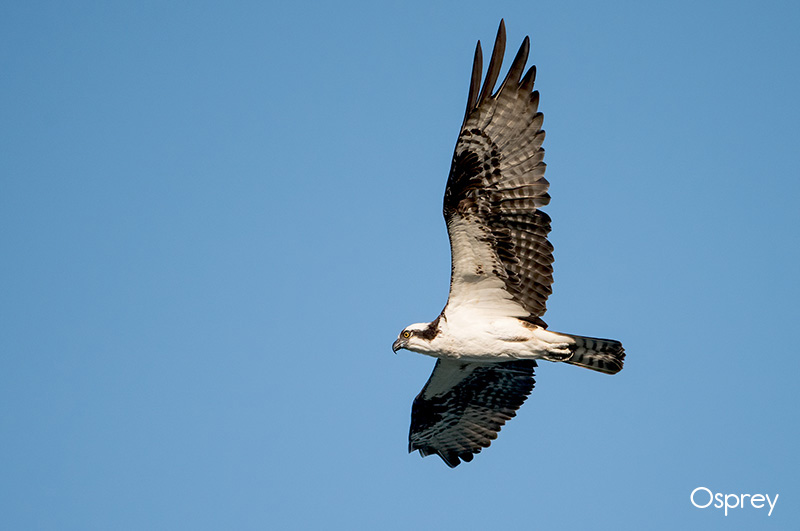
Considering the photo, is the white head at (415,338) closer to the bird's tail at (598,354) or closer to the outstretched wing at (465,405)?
the outstretched wing at (465,405)

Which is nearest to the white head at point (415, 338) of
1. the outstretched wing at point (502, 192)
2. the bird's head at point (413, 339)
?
the bird's head at point (413, 339)

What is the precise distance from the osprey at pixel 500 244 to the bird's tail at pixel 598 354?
0.04 feet

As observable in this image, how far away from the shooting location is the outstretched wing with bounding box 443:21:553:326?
969 centimetres

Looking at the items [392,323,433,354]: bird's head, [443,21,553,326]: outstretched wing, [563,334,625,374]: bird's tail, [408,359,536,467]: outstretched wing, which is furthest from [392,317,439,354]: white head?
[563,334,625,374]: bird's tail

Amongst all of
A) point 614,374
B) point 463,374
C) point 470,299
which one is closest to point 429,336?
point 470,299

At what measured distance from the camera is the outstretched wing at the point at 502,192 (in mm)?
9688

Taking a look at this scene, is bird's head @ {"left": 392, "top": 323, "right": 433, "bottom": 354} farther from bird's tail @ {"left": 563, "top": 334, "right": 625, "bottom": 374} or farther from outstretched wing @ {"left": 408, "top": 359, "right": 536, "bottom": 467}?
bird's tail @ {"left": 563, "top": 334, "right": 625, "bottom": 374}

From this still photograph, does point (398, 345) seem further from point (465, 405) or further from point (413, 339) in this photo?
point (465, 405)

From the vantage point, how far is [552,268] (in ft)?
33.2

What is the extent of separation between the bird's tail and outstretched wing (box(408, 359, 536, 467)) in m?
1.19

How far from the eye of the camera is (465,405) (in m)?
12.0

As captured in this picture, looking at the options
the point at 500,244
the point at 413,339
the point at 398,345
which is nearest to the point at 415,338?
the point at 413,339

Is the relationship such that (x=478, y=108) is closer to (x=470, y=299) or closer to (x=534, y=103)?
(x=534, y=103)

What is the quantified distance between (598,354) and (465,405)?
2.46m
